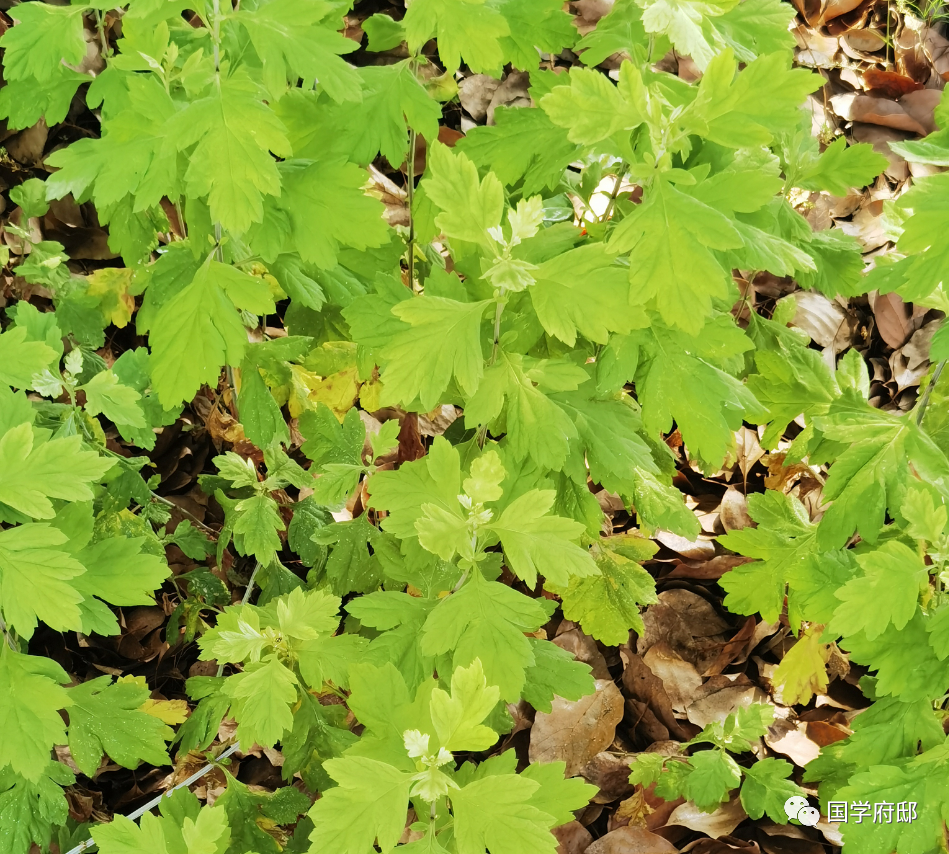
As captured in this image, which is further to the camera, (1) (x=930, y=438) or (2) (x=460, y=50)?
(1) (x=930, y=438)

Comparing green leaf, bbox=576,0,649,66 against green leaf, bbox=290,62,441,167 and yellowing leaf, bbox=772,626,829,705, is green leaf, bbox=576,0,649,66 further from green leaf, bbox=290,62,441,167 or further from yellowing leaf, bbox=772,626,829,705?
yellowing leaf, bbox=772,626,829,705

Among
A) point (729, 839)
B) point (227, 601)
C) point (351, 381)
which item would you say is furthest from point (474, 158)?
point (729, 839)

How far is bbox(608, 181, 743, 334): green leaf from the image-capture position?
110 cm

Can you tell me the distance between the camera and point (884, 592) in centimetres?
138

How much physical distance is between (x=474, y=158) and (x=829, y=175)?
766 mm

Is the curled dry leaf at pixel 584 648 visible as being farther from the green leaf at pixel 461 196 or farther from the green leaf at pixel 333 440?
the green leaf at pixel 461 196

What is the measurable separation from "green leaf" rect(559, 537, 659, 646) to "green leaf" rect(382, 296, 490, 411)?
0.91 m

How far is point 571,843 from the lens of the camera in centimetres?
202

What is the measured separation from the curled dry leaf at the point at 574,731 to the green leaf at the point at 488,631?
3.41ft

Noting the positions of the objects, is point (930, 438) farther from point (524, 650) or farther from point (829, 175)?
point (524, 650)

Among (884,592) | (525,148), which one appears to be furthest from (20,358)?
(884,592)

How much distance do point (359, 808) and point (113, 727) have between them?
0.70 metres

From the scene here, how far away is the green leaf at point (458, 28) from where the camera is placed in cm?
123

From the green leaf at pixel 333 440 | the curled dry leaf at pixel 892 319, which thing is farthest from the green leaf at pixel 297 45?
the curled dry leaf at pixel 892 319
